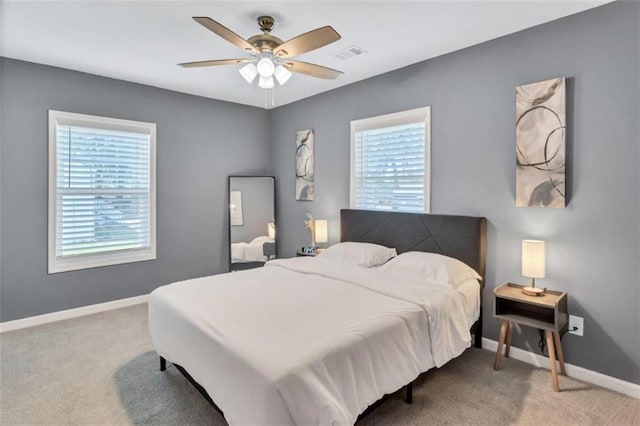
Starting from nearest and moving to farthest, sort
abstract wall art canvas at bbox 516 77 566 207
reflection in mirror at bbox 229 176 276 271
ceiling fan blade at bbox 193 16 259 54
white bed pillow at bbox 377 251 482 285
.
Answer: ceiling fan blade at bbox 193 16 259 54 < abstract wall art canvas at bbox 516 77 566 207 < white bed pillow at bbox 377 251 482 285 < reflection in mirror at bbox 229 176 276 271

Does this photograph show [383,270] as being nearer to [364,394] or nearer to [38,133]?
[364,394]

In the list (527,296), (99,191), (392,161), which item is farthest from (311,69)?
(99,191)

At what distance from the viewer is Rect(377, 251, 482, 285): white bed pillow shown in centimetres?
281

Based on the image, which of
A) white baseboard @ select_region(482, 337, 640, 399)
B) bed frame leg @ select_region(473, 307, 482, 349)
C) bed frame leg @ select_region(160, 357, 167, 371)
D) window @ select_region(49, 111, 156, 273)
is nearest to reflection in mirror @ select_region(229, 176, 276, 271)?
window @ select_region(49, 111, 156, 273)

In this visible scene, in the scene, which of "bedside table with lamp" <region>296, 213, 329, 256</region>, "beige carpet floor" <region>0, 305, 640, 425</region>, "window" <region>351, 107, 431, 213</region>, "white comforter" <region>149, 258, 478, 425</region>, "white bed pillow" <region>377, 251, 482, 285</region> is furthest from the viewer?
"bedside table with lamp" <region>296, 213, 329, 256</region>

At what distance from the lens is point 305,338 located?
5.80ft

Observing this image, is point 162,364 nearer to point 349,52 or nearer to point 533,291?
point 533,291

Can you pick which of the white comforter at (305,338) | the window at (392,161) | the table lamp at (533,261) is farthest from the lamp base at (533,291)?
the window at (392,161)

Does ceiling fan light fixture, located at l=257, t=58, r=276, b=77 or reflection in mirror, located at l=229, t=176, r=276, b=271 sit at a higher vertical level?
ceiling fan light fixture, located at l=257, t=58, r=276, b=77

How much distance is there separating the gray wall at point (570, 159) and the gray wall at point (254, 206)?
7.95ft

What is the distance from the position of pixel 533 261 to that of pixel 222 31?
275cm

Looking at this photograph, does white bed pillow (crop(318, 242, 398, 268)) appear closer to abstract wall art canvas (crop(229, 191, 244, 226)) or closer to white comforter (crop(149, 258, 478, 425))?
white comforter (crop(149, 258, 478, 425))

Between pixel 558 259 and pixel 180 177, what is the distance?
4.41m

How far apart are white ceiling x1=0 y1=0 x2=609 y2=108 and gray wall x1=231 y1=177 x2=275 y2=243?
6.12 ft
